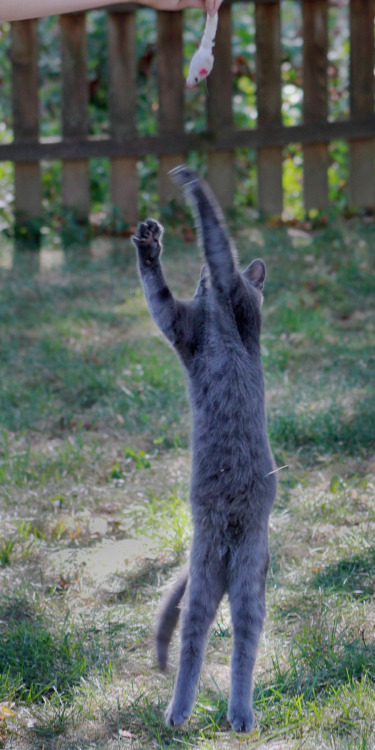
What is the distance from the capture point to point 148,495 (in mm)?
3336

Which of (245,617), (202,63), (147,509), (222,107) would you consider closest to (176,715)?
(245,617)

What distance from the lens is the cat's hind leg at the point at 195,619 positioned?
202cm

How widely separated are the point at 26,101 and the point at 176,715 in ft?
16.8

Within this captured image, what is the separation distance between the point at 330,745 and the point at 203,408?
0.92 metres

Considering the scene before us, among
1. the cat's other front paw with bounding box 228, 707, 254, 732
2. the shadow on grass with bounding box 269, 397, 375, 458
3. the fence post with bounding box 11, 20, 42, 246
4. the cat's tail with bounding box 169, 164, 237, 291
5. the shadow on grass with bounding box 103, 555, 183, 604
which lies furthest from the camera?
the fence post with bounding box 11, 20, 42, 246

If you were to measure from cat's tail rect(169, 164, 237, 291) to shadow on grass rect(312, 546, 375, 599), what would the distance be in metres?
1.07

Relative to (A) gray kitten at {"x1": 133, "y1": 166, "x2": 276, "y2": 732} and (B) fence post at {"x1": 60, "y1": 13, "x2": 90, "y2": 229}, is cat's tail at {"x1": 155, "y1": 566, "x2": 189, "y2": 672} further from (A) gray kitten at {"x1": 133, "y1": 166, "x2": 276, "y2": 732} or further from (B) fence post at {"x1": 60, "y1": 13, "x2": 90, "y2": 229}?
(B) fence post at {"x1": 60, "y1": 13, "x2": 90, "y2": 229}

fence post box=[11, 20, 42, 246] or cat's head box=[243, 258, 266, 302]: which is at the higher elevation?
fence post box=[11, 20, 42, 246]

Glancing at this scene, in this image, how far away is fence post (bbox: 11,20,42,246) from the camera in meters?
6.00

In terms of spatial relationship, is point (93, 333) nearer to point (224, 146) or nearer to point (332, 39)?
point (224, 146)

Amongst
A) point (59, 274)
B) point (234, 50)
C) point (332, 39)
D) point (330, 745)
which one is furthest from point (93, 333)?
point (332, 39)

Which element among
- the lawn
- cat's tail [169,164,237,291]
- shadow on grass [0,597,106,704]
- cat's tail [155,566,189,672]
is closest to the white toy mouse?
cat's tail [169,164,237,291]

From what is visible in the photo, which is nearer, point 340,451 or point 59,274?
point 340,451

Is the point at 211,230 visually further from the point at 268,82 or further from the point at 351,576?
the point at 268,82
